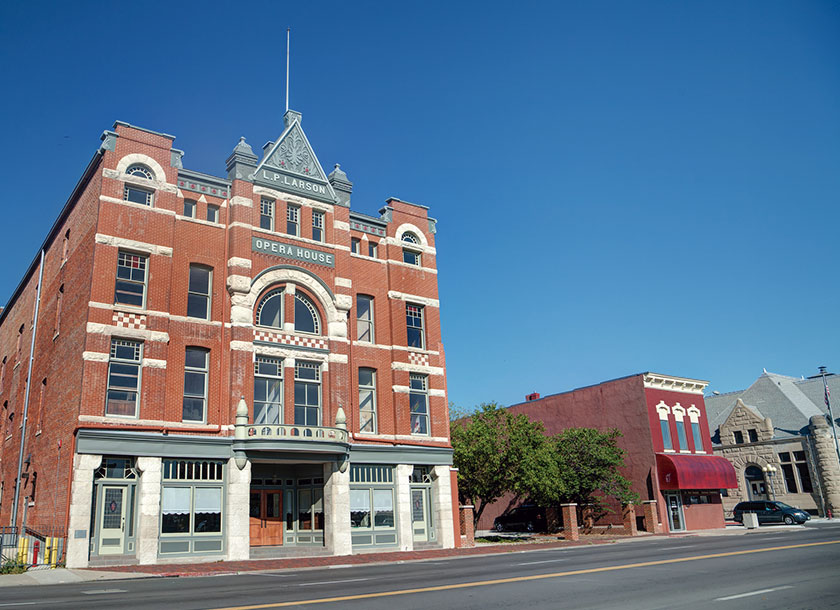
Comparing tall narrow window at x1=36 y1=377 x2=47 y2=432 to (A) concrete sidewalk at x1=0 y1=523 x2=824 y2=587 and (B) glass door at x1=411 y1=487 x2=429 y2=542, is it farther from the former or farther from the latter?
(B) glass door at x1=411 y1=487 x2=429 y2=542

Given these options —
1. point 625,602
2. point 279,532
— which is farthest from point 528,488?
point 625,602

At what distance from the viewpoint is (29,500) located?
1077 inches

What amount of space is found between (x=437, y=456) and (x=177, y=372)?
12.5 metres

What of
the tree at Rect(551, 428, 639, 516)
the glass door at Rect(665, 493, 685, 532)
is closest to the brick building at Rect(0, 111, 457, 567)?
the tree at Rect(551, 428, 639, 516)

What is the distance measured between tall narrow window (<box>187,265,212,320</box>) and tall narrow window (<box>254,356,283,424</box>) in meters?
2.93

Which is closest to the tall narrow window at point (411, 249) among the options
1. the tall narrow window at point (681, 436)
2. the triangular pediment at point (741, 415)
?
the tall narrow window at point (681, 436)

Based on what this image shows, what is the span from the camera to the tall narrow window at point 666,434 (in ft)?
139

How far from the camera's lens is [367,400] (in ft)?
102

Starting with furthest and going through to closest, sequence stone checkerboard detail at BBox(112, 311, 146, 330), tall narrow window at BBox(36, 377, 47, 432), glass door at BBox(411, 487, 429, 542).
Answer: glass door at BBox(411, 487, 429, 542) < tall narrow window at BBox(36, 377, 47, 432) < stone checkerboard detail at BBox(112, 311, 146, 330)

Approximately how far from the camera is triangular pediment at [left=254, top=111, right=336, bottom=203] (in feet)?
98.2

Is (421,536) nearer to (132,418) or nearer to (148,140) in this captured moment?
(132,418)

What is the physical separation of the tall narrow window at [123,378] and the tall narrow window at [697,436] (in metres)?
35.1

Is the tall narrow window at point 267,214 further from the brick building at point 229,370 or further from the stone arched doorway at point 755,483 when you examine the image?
the stone arched doorway at point 755,483

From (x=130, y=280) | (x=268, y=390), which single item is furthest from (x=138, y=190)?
(x=268, y=390)
